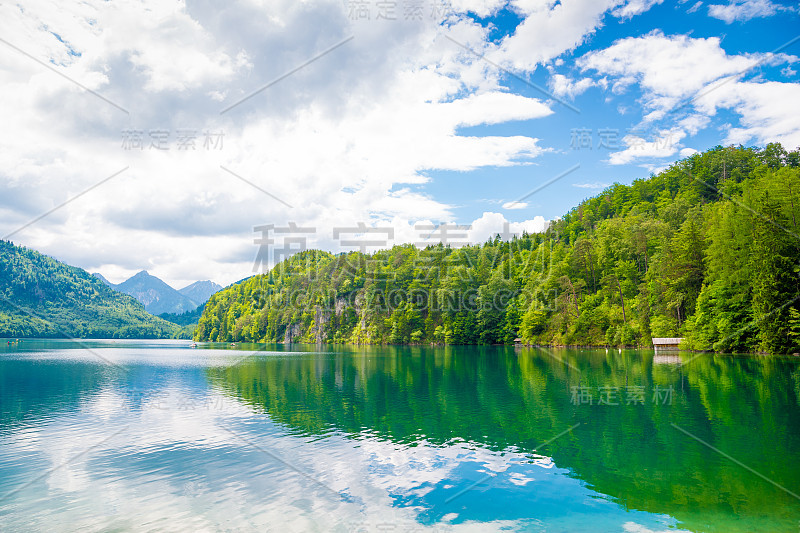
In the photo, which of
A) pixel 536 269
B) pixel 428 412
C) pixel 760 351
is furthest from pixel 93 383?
pixel 536 269

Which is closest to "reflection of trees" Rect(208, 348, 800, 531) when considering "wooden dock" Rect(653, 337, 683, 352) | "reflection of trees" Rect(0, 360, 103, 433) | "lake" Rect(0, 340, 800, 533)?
"lake" Rect(0, 340, 800, 533)

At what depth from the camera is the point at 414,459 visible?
55.3 feet

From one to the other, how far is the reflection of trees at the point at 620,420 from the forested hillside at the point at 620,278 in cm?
1210

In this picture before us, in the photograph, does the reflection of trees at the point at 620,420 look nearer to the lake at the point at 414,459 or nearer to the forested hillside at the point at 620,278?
the lake at the point at 414,459

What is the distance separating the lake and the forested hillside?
24011 mm

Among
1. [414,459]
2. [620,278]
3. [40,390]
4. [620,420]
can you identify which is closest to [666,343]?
[620,278]

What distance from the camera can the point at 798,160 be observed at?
96438mm

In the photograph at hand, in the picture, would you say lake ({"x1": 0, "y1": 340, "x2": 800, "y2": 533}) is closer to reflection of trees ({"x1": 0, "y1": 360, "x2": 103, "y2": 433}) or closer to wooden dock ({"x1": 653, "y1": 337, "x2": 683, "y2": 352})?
reflection of trees ({"x1": 0, "y1": 360, "x2": 103, "y2": 433})

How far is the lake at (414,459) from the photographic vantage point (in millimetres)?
11906

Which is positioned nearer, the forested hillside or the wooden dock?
the forested hillside

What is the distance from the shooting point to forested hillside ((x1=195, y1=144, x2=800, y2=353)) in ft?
167

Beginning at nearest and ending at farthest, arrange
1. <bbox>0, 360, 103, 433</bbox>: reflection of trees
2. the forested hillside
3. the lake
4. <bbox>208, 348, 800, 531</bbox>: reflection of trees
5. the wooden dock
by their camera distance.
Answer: the lake
<bbox>208, 348, 800, 531</bbox>: reflection of trees
<bbox>0, 360, 103, 433</bbox>: reflection of trees
the forested hillside
the wooden dock

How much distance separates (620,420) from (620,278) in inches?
2903

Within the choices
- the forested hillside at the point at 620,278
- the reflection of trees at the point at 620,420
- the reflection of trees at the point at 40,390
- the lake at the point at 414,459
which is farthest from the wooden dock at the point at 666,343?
the reflection of trees at the point at 40,390
